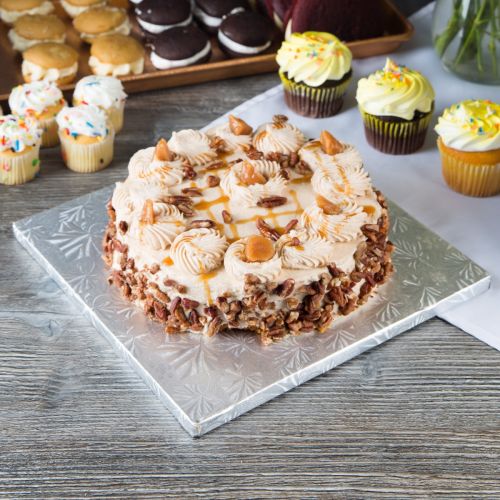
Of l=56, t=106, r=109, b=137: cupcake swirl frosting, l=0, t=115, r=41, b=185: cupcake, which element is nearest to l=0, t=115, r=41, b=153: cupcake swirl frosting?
l=0, t=115, r=41, b=185: cupcake

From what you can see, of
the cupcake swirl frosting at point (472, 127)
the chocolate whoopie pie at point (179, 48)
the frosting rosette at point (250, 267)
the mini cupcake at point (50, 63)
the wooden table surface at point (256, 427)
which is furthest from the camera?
the chocolate whoopie pie at point (179, 48)

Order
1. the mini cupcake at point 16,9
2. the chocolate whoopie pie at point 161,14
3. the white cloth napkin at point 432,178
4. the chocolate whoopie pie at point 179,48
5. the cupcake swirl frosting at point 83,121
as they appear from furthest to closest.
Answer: the mini cupcake at point 16,9, the chocolate whoopie pie at point 161,14, the chocolate whoopie pie at point 179,48, the cupcake swirl frosting at point 83,121, the white cloth napkin at point 432,178

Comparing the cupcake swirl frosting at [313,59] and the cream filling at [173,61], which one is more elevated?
the cupcake swirl frosting at [313,59]

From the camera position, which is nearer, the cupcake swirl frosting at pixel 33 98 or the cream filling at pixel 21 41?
the cupcake swirl frosting at pixel 33 98

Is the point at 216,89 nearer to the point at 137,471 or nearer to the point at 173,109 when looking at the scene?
the point at 173,109

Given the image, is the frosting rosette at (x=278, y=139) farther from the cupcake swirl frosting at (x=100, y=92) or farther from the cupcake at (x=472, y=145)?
the cupcake swirl frosting at (x=100, y=92)

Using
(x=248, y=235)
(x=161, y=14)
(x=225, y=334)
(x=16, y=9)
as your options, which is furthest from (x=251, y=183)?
(x=16, y=9)

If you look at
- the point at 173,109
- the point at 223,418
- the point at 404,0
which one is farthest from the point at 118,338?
the point at 404,0

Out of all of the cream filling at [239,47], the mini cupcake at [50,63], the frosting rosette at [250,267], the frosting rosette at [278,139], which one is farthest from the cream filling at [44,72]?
the frosting rosette at [250,267]
